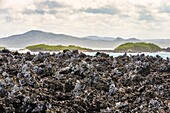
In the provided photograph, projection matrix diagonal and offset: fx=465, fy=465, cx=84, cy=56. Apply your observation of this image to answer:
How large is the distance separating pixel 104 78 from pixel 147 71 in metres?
2.12

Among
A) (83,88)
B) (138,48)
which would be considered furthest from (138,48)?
(83,88)

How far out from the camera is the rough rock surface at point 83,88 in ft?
33.0

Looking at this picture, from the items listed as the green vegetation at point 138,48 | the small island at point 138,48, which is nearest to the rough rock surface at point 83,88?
the small island at point 138,48

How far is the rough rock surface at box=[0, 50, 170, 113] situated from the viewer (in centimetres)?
1006

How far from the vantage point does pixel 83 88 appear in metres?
11.5

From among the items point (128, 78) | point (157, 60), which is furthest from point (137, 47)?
point (128, 78)

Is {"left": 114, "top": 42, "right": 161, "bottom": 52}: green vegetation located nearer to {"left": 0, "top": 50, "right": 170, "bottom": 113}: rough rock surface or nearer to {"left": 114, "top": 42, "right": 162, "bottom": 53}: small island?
{"left": 114, "top": 42, "right": 162, "bottom": 53}: small island

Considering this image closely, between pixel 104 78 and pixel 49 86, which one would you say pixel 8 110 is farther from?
pixel 104 78

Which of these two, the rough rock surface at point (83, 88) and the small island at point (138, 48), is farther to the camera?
the small island at point (138, 48)

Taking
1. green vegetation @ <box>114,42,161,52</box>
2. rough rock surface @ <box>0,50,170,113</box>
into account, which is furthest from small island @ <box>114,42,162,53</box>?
rough rock surface @ <box>0,50,170,113</box>

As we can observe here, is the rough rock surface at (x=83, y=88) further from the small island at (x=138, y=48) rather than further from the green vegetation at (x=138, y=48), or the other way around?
the green vegetation at (x=138, y=48)

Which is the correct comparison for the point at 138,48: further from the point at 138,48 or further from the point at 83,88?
the point at 83,88

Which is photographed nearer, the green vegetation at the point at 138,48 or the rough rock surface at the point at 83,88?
the rough rock surface at the point at 83,88

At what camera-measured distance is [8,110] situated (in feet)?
31.9
